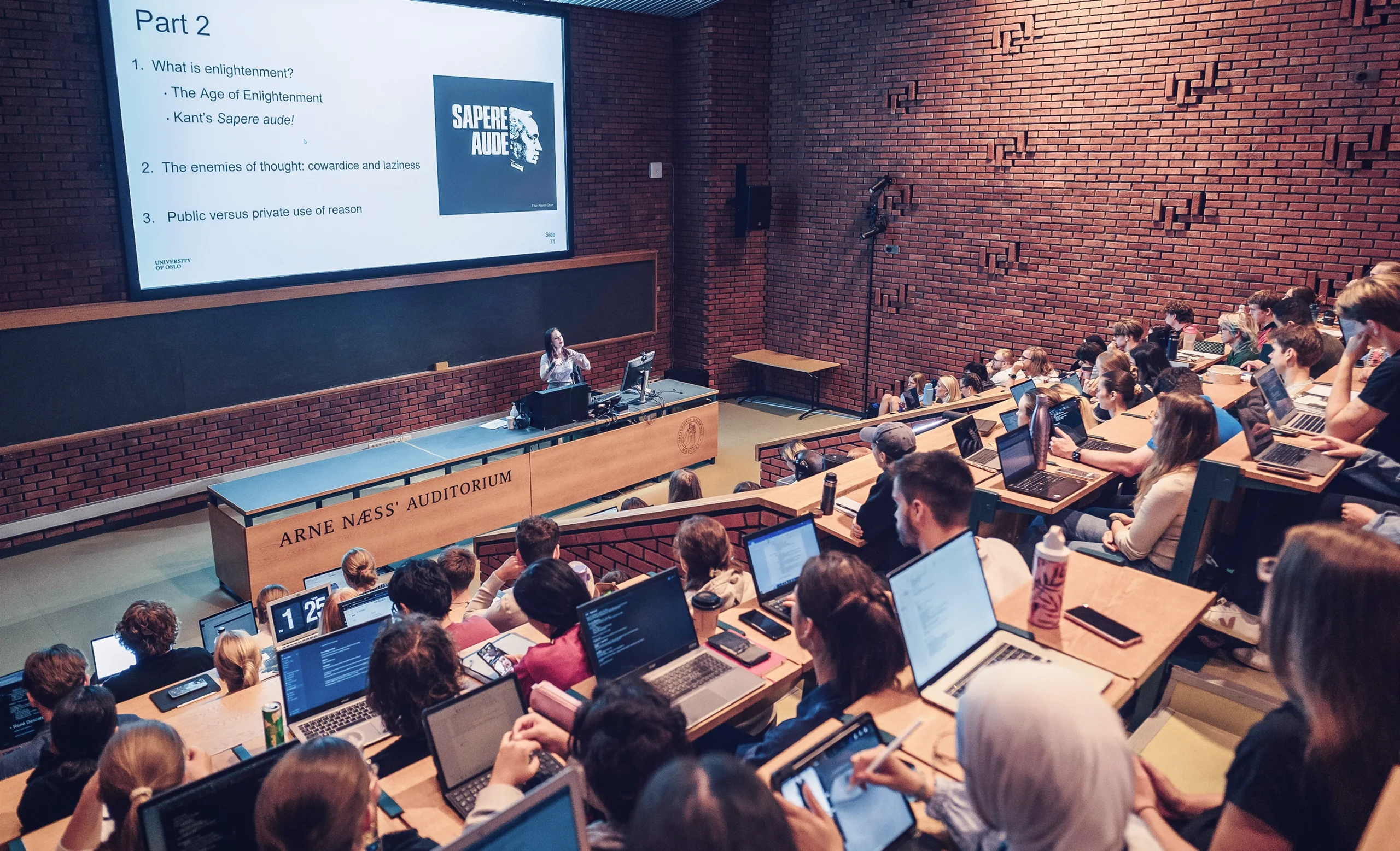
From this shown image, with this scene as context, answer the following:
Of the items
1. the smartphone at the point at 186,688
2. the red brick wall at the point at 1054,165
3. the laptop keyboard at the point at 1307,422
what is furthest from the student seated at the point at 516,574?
the red brick wall at the point at 1054,165

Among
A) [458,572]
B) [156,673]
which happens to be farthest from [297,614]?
[458,572]

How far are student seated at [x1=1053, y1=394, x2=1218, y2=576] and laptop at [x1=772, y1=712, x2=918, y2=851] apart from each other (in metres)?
2.28

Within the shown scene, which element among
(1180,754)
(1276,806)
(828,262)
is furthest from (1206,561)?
(828,262)

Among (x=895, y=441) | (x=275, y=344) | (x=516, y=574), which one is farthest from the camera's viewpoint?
(x=275, y=344)

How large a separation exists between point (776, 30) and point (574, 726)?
995 centimetres

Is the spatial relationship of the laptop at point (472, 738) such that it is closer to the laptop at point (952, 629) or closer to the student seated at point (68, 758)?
the laptop at point (952, 629)

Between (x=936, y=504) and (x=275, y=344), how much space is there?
658cm

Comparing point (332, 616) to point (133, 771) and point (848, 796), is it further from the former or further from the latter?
point (848, 796)

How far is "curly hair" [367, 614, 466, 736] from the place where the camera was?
2680mm

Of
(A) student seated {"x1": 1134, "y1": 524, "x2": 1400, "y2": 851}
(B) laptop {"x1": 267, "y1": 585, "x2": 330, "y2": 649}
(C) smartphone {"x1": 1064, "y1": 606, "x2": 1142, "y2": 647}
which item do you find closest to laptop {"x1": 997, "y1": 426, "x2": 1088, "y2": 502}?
(C) smartphone {"x1": 1064, "y1": 606, "x2": 1142, "y2": 647}

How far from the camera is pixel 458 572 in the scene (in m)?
4.43

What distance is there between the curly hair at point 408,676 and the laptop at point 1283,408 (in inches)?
148

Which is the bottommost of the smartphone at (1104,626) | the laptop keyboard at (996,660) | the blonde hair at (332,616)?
the blonde hair at (332,616)

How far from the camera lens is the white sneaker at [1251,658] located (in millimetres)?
3594
